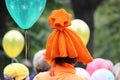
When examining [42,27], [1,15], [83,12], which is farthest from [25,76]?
[42,27]

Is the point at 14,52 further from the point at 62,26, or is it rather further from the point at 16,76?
the point at 62,26

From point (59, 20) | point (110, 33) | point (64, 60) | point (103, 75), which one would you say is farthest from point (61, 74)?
point (110, 33)

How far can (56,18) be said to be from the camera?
4441 millimetres

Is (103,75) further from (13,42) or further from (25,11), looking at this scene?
(13,42)

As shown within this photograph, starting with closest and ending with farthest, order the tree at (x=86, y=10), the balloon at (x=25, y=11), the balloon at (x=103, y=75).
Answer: the balloon at (x=103, y=75)
the balloon at (x=25, y=11)
the tree at (x=86, y=10)

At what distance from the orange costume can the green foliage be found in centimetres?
821

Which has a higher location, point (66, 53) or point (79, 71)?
point (66, 53)

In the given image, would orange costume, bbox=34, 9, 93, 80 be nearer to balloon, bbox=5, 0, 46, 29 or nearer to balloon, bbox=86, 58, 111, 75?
balloon, bbox=86, 58, 111, 75

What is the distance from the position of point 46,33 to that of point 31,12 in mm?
4992

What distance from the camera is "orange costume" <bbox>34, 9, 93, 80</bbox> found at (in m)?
4.44

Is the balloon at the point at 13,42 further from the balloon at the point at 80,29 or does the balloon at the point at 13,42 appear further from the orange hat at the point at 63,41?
the orange hat at the point at 63,41

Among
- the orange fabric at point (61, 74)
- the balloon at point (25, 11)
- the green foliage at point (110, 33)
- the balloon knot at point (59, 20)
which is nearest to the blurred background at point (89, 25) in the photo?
the green foliage at point (110, 33)

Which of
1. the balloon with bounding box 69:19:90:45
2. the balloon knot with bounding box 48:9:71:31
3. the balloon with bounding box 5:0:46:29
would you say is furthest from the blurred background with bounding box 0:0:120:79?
the balloon knot with bounding box 48:9:71:31

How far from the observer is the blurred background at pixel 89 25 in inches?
319
